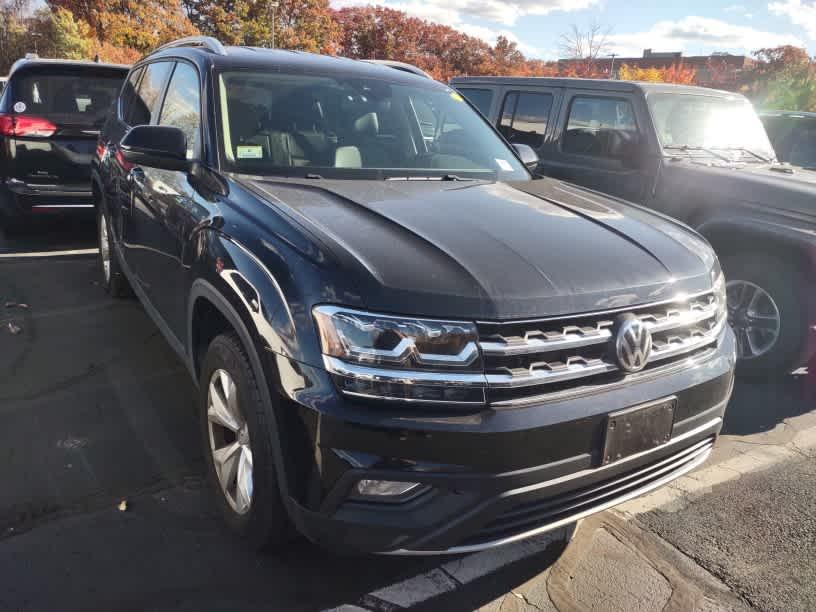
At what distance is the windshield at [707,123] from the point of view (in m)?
5.41

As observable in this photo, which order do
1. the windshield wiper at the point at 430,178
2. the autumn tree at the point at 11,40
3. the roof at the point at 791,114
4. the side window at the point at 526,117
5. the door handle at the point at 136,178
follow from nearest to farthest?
the windshield wiper at the point at 430,178 → the door handle at the point at 136,178 → the side window at the point at 526,117 → the roof at the point at 791,114 → the autumn tree at the point at 11,40

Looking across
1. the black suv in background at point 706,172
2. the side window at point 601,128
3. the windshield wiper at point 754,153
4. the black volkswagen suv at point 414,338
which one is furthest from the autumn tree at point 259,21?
the black volkswagen suv at point 414,338

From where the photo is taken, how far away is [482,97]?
6883mm

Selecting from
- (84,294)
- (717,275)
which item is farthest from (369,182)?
(84,294)

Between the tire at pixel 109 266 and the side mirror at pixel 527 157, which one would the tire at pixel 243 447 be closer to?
the side mirror at pixel 527 157

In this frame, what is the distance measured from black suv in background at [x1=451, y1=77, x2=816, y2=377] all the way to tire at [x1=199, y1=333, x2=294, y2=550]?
3.59m

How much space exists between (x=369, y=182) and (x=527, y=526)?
1667mm

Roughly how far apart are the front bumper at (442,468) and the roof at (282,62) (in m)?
2.03

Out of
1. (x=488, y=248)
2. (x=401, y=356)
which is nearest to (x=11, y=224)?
(x=488, y=248)

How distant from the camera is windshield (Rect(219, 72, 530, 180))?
312cm

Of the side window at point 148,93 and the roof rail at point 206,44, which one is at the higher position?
the roof rail at point 206,44

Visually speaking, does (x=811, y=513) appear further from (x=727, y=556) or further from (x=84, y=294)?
(x=84, y=294)

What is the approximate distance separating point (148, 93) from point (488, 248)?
3.07 metres

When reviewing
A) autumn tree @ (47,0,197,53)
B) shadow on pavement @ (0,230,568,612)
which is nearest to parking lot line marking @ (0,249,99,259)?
shadow on pavement @ (0,230,568,612)
